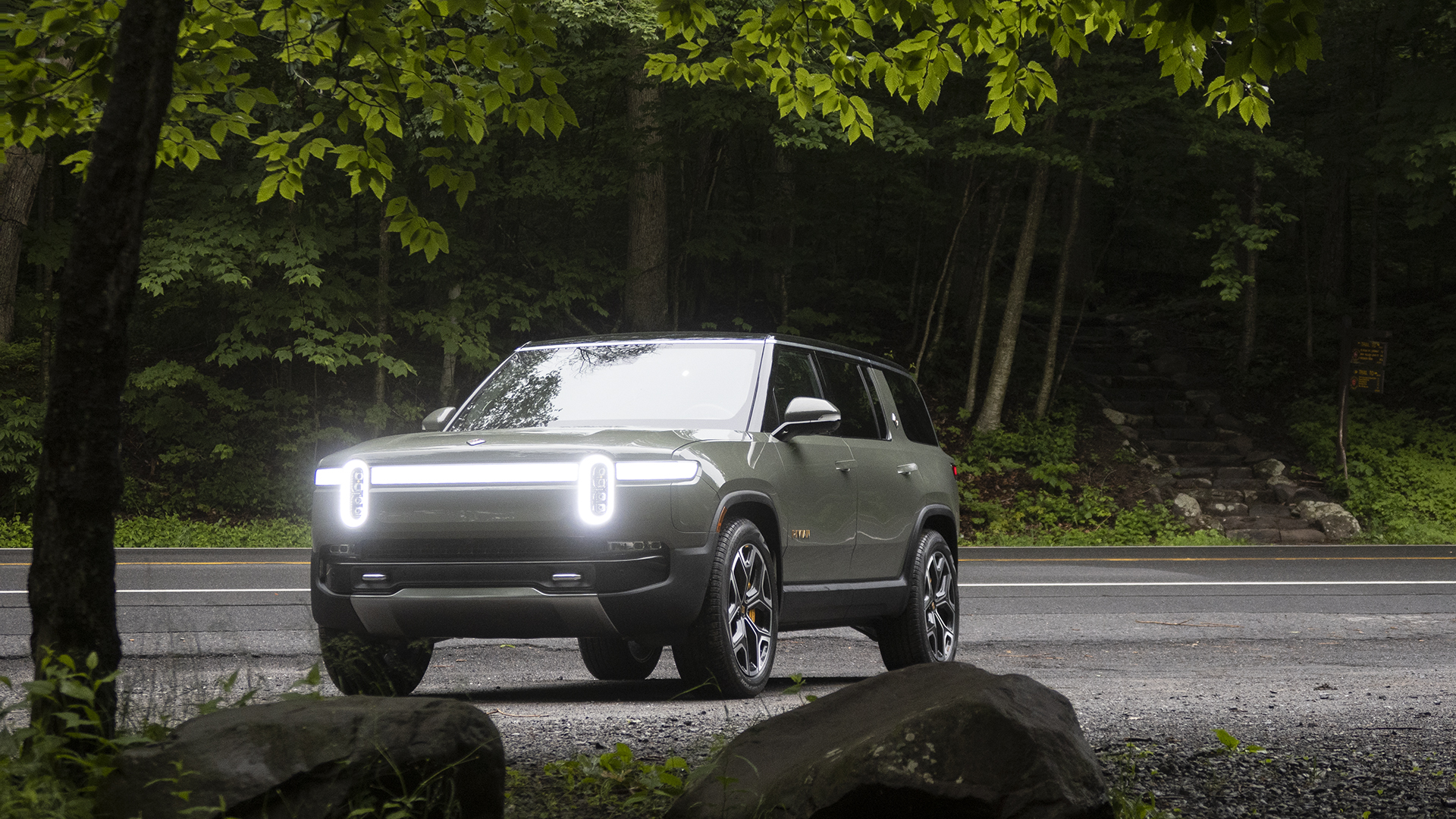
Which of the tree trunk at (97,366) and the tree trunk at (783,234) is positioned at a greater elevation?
the tree trunk at (783,234)

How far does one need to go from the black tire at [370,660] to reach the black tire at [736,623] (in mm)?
1288

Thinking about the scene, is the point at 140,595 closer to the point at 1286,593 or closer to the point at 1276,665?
the point at 1276,665

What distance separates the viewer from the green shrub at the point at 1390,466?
2112 centimetres

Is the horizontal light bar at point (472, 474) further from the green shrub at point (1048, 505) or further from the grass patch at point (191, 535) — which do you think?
the green shrub at point (1048, 505)

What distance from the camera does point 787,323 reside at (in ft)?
81.3

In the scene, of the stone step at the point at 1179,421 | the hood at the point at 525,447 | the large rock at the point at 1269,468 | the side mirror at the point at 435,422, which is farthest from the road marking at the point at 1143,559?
the hood at the point at 525,447

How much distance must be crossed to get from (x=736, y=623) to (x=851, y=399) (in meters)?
2.09

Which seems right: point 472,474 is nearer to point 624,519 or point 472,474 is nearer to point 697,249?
point 624,519

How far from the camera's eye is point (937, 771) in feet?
11.6

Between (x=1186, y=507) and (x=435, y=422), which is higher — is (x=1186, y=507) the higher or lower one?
the lower one

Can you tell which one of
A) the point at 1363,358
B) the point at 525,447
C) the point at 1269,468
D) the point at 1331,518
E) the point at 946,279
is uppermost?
the point at 946,279

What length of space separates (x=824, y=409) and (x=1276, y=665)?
14.1ft

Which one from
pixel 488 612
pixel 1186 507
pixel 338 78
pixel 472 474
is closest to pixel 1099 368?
pixel 1186 507

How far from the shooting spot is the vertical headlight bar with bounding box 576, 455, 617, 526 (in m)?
6.06
